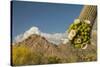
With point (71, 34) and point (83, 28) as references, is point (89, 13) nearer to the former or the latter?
point (83, 28)

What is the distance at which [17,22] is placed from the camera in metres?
2.08

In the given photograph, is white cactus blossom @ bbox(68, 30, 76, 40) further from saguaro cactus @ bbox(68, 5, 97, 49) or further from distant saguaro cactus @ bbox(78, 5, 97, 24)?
distant saguaro cactus @ bbox(78, 5, 97, 24)

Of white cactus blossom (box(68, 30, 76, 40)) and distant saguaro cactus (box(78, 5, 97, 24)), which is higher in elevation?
distant saguaro cactus (box(78, 5, 97, 24))

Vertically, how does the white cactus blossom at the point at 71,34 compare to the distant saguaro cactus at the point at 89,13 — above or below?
below

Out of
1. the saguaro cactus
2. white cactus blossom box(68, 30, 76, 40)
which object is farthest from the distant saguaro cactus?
white cactus blossom box(68, 30, 76, 40)

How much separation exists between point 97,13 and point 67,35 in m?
0.41

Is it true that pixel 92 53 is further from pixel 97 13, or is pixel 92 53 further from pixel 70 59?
pixel 97 13

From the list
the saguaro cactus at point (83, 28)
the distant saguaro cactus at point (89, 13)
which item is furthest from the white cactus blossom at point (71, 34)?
the distant saguaro cactus at point (89, 13)

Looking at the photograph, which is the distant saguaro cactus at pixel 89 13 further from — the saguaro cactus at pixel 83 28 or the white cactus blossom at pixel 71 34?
the white cactus blossom at pixel 71 34

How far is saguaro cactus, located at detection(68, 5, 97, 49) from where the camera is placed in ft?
7.54

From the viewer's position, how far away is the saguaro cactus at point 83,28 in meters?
2.30
